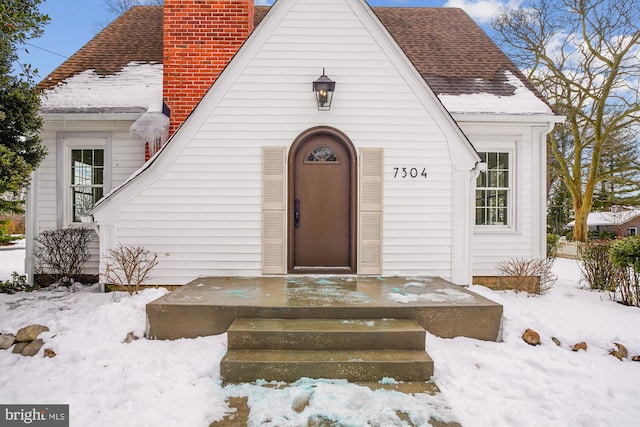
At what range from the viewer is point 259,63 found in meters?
5.59

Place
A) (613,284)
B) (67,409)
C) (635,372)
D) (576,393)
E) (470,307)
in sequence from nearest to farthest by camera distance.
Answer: (67,409) < (576,393) < (635,372) < (470,307) < (613,284)

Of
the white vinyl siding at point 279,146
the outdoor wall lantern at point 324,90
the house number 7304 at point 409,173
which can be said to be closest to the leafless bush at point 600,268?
the white vinyl siding at point 279,146

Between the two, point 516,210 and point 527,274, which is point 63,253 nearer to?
point 527,274

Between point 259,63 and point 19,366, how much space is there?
188 inches

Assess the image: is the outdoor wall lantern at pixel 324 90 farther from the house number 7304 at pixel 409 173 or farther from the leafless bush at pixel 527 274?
the leafless bush at pixel 527 274

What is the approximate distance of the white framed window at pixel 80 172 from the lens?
6.74m

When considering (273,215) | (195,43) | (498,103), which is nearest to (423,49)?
(498,103)

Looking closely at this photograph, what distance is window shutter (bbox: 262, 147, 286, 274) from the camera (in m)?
5.64

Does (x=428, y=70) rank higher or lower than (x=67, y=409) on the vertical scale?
higher

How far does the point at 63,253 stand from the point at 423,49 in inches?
337

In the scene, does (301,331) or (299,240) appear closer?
(301,331)

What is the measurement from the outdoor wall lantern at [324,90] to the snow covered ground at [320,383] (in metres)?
3.65

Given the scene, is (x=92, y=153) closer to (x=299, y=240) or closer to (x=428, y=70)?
(x=299, y=240)

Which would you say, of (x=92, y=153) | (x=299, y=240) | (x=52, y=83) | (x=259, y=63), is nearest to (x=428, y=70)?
(x=259, y=63)
